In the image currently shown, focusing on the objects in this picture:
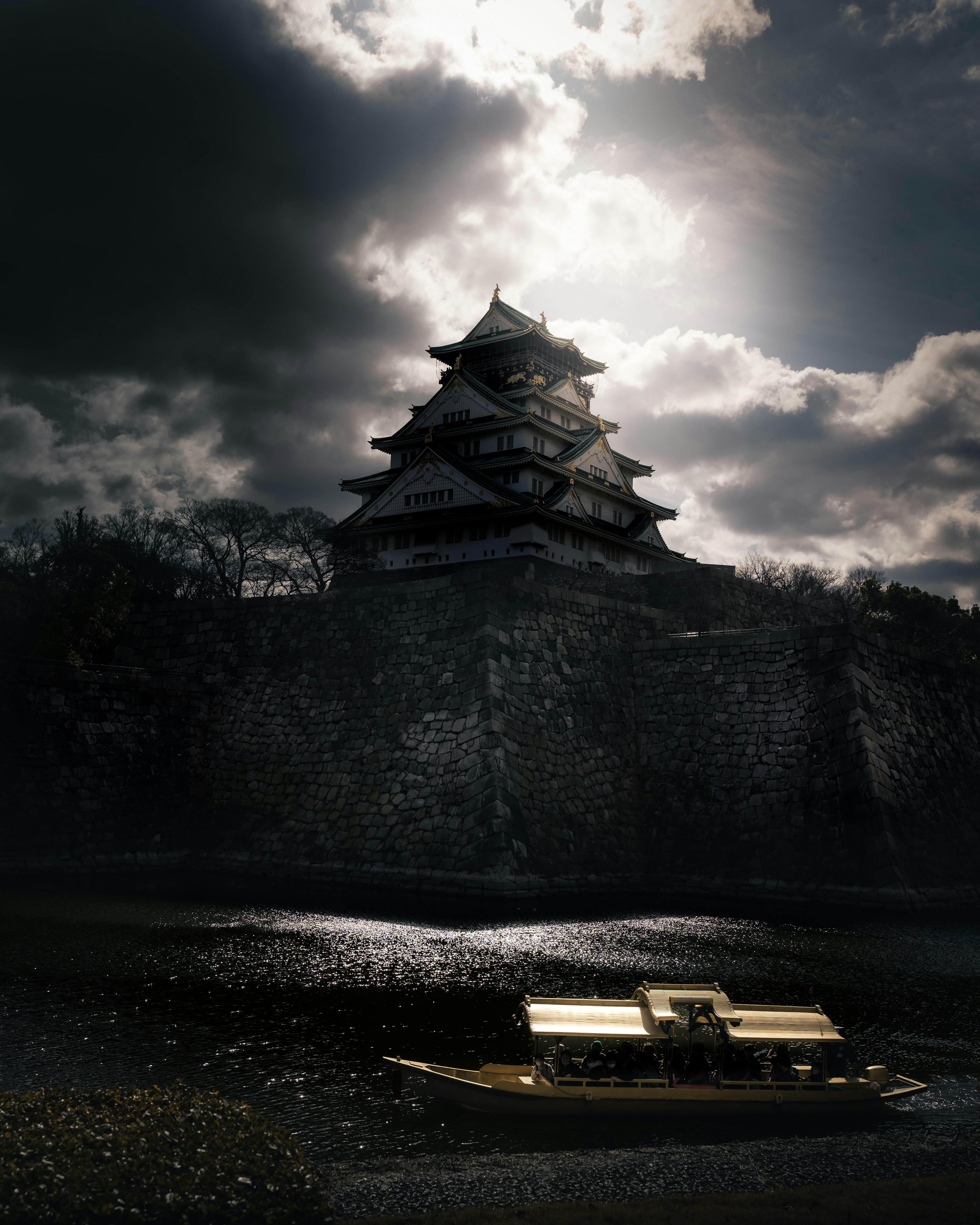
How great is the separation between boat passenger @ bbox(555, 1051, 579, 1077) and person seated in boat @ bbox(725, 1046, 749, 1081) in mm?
1499

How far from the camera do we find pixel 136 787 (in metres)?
23.2

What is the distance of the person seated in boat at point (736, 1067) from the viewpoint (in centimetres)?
855

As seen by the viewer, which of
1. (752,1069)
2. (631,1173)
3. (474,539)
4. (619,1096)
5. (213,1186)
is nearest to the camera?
(213,1186)

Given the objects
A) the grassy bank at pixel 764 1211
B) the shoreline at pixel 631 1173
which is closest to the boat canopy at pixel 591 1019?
the shoreline at pixel 631 1173

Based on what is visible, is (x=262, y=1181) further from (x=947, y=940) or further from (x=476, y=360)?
(x=476, y=360)

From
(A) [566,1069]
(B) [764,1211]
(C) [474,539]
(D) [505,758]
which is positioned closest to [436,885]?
(D) [505,758]

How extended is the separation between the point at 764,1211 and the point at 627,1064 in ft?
7.27

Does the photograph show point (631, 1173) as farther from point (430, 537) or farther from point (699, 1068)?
point (430, 537)

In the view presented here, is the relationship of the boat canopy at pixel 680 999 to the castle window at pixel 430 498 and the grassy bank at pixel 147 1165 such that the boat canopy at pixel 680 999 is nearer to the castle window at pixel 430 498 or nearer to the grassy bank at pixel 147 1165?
the grassy bank at pixel 147 1165

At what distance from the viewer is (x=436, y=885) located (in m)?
18.9

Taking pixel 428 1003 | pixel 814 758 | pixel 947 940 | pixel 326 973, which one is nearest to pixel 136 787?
pixel 326 973

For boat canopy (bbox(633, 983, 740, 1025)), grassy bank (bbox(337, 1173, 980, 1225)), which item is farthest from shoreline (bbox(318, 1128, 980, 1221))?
boat canopy (bbox(633, 983, 740, 1025))

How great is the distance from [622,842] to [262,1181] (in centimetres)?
1759

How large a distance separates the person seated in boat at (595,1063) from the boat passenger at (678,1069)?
63 cm
